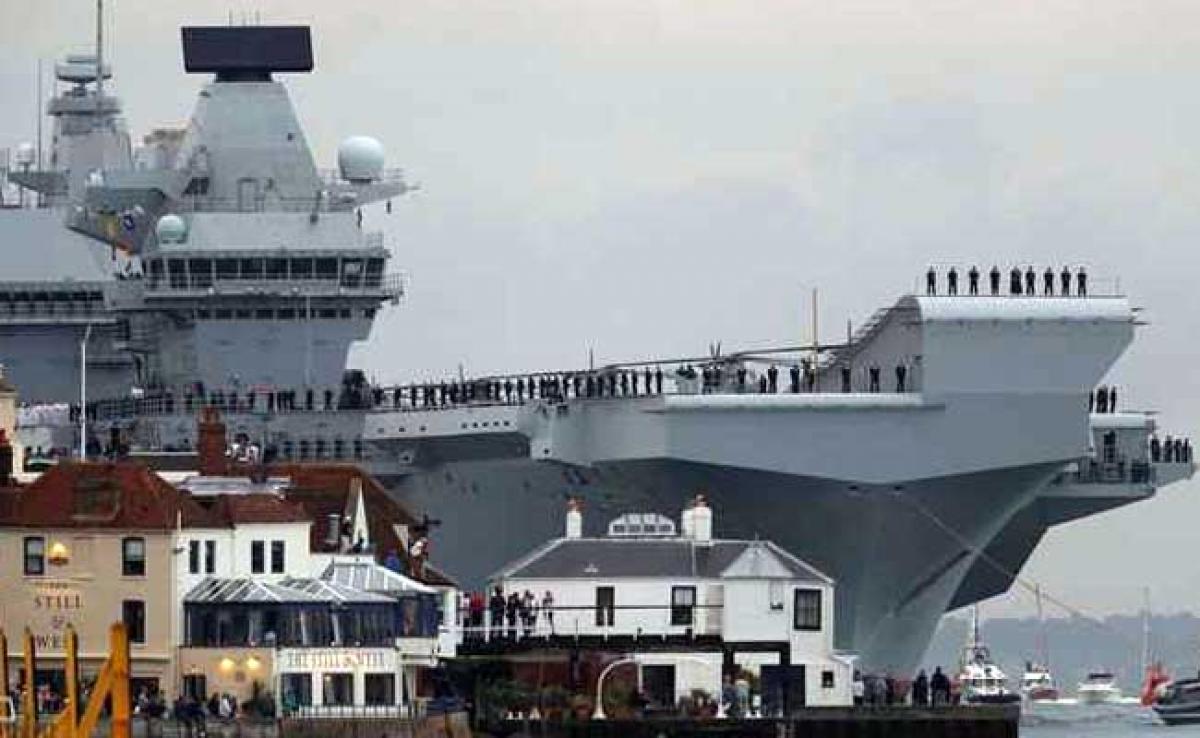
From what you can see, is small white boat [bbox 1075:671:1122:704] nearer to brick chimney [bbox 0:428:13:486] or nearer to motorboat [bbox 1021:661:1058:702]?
motorboat [bbox 1021:661:1058:702]

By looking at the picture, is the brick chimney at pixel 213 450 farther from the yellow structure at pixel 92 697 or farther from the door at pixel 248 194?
the door at pixel 248 194

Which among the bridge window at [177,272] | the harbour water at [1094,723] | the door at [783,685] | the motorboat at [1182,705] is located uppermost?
the bridge window at [177,272]

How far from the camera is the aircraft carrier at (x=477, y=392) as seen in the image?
8794 cm

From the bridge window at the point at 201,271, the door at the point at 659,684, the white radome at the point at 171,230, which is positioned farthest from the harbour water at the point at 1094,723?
the door at the point at 659,684

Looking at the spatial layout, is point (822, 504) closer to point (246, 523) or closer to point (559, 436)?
point (559, 436)

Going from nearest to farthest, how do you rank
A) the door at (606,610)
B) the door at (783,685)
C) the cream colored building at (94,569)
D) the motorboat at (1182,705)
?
the cream colored building at (94,569) < the door at (783,685) < the door at (606,610) < the motorboat at (1182,705)

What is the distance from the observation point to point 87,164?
121 meters

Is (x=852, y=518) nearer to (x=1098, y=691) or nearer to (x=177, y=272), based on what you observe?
(x=177, y=272)

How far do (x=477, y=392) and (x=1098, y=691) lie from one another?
7688 centimetres

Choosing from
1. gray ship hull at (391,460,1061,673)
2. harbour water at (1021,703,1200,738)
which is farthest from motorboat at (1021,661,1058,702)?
gray ship hull at (391,460,1061,673)

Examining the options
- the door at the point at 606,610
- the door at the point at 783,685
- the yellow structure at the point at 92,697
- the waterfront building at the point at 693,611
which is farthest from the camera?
the door at the point at 606,610

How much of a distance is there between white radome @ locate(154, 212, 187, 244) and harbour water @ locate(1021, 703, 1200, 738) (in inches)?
795

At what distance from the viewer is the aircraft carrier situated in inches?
3462

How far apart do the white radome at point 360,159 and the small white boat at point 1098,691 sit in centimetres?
6362
